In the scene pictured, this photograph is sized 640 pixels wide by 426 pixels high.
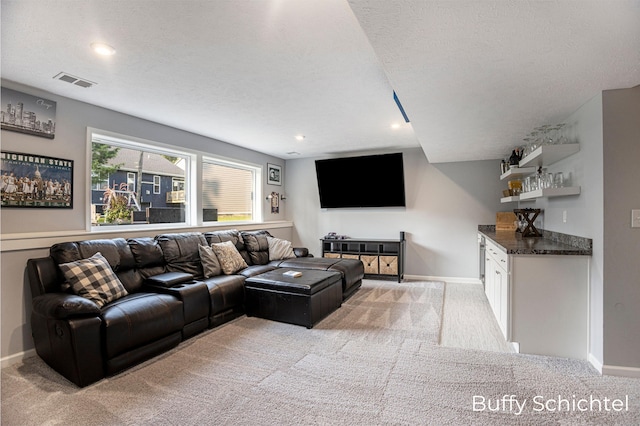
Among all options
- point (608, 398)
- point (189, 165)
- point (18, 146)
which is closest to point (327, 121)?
point (189, 165)

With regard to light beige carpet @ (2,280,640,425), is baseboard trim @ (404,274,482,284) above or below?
above

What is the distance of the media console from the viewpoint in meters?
5.60

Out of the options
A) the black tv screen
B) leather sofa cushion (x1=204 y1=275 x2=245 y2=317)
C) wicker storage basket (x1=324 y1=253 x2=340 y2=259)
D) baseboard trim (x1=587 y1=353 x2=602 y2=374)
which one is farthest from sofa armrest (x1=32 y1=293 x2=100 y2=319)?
the black tv screen

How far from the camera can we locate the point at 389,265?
5.61m

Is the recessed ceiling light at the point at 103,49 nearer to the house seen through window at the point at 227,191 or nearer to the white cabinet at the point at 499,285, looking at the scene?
the house seen through window at the point at 227,191

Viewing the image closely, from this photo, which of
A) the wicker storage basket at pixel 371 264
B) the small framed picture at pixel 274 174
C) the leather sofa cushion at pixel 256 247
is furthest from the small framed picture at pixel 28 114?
the wicker storage basket at pixel 371 264

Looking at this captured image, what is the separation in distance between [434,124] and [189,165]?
348cm

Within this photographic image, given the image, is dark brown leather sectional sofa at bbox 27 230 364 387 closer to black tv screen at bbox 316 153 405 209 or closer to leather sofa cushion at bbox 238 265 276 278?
leather sofa cushion at bbox 238 265 276 278

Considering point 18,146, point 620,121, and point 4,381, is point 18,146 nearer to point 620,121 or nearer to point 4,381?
point 4,381

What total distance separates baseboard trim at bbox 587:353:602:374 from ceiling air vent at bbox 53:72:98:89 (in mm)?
4857

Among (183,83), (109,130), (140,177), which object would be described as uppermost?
(183,83)

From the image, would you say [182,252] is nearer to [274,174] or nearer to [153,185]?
[153,185]

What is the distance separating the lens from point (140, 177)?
4141mm

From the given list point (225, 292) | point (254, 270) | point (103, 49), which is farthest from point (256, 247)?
point (103, 49)
